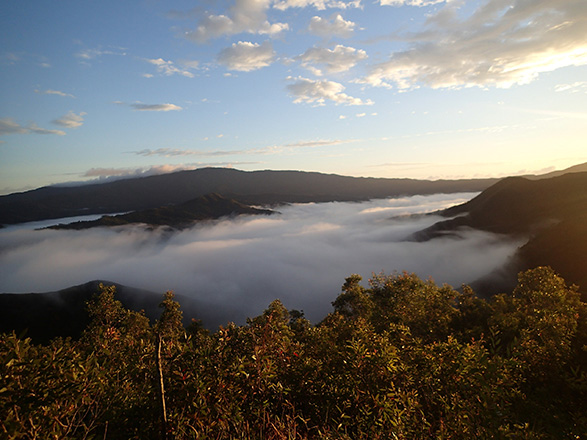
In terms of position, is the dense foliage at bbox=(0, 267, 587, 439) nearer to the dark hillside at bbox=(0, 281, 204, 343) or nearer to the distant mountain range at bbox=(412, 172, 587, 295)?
the distant mountain range at bbox=(412, 172, 587, 295)

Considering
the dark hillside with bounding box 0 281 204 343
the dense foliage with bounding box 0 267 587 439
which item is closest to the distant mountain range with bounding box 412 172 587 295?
the dense foliage with bounding box 0 267 587 439

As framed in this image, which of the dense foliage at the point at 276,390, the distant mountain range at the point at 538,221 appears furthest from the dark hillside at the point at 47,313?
the distant mountain range at the point at 538,221

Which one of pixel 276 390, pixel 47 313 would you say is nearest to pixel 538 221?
pixel 276 390

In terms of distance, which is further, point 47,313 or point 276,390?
point 47,313

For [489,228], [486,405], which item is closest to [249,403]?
[486,405]

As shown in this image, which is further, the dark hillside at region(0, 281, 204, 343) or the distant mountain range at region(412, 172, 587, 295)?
the dark hillside at region(0, 281, 204, 343)

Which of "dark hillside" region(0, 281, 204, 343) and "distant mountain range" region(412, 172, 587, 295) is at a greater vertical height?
"distant mountain range" region(412, 172, 587, 295)

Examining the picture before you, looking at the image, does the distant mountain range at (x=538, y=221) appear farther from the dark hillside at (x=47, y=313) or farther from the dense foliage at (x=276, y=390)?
the dark hillside at (x=47, y=313)

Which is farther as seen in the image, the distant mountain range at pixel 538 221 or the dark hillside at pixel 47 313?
the dark hillside at pixel 47 313

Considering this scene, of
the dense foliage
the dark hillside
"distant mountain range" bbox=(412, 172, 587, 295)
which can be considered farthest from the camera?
the dark hillside

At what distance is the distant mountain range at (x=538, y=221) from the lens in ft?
310

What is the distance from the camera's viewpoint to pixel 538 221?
144375 mm

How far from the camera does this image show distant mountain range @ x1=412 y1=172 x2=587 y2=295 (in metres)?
94.5

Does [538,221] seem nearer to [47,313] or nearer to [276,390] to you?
[276,390]
